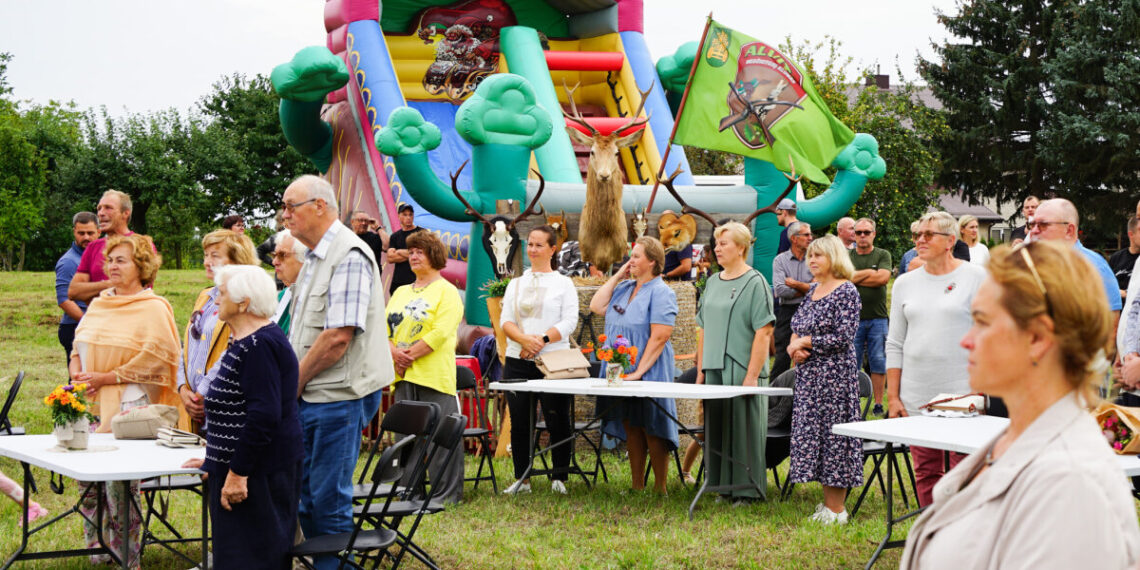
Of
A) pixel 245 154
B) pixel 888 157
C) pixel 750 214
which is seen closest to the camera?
pixel 750 214

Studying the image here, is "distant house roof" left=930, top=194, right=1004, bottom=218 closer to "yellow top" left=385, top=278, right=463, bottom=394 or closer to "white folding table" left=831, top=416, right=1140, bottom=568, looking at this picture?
"yellow top" left=385, top=278, right=463, bottom=394

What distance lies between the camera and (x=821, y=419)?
6.65 m

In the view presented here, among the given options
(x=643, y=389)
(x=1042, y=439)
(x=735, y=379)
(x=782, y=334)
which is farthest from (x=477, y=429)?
(x=1042, y=439)

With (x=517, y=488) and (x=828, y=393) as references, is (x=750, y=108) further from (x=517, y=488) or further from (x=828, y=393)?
(x=517, y=488)

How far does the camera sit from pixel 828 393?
6652 millimetres

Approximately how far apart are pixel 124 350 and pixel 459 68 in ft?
33.2

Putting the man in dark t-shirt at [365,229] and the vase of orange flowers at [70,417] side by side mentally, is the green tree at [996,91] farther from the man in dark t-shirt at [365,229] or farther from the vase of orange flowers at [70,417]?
the vase of orange flowers at [70,417]

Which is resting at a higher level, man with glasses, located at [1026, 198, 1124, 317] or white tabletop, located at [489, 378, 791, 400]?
man with glasses, located at [1026, 198, 1124, 317]

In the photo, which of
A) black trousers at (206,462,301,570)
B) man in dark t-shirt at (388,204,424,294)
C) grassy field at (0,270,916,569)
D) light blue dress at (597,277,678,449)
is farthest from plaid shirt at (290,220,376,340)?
man in dark t-shirt at (388,204,424,294)

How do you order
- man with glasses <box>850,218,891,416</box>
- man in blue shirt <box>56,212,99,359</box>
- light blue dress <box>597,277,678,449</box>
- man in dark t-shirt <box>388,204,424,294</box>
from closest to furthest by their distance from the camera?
light blue dress <box>597,277,678,449</box> → man in blue shirt <box>56,212,99,359</box> → man in dark t-shirt <box>388,204,424,294</box> → man with glasses <box>850,218,891,416</box>

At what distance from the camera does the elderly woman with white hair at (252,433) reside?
13.3 feet

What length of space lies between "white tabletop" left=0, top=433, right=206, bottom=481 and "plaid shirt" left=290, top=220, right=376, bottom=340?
0.77 m

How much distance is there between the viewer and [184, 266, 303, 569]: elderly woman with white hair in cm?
404

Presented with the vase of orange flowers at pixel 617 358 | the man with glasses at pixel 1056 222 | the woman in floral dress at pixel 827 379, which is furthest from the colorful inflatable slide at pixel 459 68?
the man with glasses at pixel 1056 222
